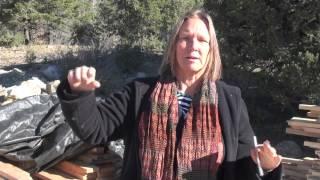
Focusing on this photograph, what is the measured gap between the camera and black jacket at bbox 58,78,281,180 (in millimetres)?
2465

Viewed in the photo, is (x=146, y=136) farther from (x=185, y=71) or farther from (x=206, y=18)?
(x=206, y=18)

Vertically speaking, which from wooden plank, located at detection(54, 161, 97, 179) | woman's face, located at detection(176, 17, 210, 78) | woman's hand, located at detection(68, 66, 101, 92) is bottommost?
wooden plank, located at detection(54, 161, 97, 179)

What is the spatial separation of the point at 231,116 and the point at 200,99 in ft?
0.53

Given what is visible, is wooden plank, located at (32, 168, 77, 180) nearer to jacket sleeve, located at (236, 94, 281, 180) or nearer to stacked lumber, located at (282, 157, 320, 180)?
jacket sleeve, located at (236, 94, 281, 180)

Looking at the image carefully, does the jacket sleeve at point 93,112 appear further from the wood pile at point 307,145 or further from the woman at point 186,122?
the wood pile at point 307,145

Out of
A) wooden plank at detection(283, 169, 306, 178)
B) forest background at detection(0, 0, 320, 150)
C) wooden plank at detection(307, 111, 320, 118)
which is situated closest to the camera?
wooden plank at detection(307, 111, 320, 118)

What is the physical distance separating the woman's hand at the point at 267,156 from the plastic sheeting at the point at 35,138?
82.1 inches

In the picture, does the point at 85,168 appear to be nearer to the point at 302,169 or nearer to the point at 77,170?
the point at 77,170

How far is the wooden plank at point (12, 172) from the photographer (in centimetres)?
397

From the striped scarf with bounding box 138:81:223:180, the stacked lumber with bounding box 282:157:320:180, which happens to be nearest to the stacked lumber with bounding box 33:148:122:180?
the striped scarf with bounding box 138:81:223:180

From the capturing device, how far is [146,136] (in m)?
2.47

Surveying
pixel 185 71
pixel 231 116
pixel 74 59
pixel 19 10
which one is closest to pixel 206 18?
pixel 185 71

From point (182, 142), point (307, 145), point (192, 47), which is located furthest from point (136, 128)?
point (307, 145)

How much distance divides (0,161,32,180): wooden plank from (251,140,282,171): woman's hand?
2.07 meters
